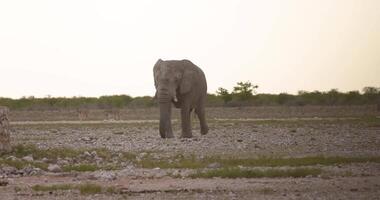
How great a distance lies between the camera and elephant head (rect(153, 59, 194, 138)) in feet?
112

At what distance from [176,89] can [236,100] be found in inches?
2530

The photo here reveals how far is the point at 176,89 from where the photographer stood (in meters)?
35.5

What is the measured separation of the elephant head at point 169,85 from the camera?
112ft

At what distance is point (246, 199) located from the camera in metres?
15.0

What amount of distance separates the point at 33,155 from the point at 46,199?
29.3 ft

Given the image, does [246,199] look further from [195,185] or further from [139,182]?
[139,182]

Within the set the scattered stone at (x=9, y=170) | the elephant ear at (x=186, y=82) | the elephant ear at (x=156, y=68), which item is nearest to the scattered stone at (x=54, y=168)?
the scattered stone at (x=9, y=170)

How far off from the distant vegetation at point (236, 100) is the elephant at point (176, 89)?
5926cm

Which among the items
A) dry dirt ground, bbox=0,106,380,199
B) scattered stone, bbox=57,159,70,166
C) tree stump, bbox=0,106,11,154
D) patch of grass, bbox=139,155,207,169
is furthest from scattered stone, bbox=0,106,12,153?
patch of grass, bbox=139,155,207,169

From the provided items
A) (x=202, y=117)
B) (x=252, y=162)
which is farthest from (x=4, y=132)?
(x=202, y=117)

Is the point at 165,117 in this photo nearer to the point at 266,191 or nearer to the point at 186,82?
the point at 186,82

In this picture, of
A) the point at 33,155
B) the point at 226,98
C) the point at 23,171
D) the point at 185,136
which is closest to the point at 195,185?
the point at 23,171

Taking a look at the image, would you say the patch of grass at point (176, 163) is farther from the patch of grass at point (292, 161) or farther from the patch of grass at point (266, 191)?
the patch of grass at point (266, 191)

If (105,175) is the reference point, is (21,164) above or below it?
above
